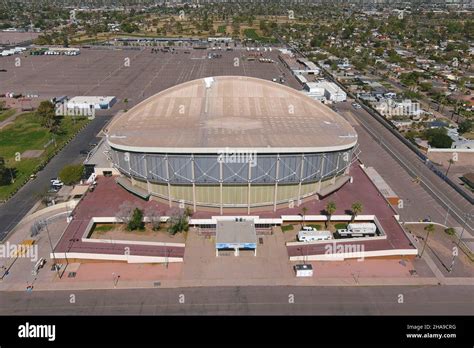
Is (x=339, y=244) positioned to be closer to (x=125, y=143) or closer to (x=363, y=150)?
(x=125, y=143)

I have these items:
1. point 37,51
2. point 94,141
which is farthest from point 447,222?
point 37,51

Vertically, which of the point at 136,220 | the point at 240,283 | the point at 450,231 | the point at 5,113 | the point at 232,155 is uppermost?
the point at 232,155

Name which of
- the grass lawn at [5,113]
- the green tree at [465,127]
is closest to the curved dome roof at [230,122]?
the green tree at [465,127]

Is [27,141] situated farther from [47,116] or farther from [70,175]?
[70,175]

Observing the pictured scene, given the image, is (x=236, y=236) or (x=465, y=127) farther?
(x=465, y=127)

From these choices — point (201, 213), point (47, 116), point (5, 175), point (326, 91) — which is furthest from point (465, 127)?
point (47, 116)

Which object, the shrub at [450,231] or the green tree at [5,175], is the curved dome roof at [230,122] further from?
the green tree at [5,175]

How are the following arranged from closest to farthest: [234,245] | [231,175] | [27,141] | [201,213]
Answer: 1. [234,245]
2. [231,175]
3. [201,213]
4. [27,141]

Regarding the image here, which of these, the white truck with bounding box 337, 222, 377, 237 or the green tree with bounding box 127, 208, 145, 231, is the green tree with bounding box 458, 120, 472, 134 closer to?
the white truck with bounding box 337, 222, 377, 237
